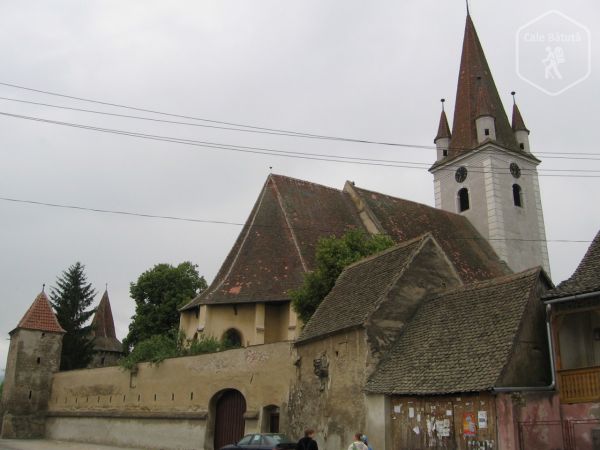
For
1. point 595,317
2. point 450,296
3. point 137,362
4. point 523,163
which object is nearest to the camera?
point 595,317

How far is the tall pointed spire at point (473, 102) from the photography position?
143 feet

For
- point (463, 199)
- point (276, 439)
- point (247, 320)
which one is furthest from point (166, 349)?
point (463, 199)

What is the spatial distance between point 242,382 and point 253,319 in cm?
643

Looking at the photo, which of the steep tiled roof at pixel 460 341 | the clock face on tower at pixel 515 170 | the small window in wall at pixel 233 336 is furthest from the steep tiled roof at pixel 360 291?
the clock face on tower at pixel 515 170

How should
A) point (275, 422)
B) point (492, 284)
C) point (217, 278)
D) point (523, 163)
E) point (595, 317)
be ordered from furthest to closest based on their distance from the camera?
point (523, 163), point (217, 278), point (275, 422), point (492, 284), point (595, 317)

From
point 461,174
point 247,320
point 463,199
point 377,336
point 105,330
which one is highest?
point 461,174

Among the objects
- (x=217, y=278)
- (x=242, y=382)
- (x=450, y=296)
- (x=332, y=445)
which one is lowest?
(x=332, y=445)

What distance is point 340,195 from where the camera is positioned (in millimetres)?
36031

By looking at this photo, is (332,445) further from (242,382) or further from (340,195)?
(340,195)

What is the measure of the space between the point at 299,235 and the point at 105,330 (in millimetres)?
33417

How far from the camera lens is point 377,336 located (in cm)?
1670

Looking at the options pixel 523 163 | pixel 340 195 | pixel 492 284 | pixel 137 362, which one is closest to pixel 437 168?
pixel 523 163

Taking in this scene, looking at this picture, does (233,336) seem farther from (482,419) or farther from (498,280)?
(482,419)

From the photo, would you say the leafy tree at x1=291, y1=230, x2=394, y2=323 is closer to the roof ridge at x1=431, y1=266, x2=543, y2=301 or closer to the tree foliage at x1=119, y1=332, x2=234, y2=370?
the tree foliage at x1=119, y1=332, x2=234, y2=370
